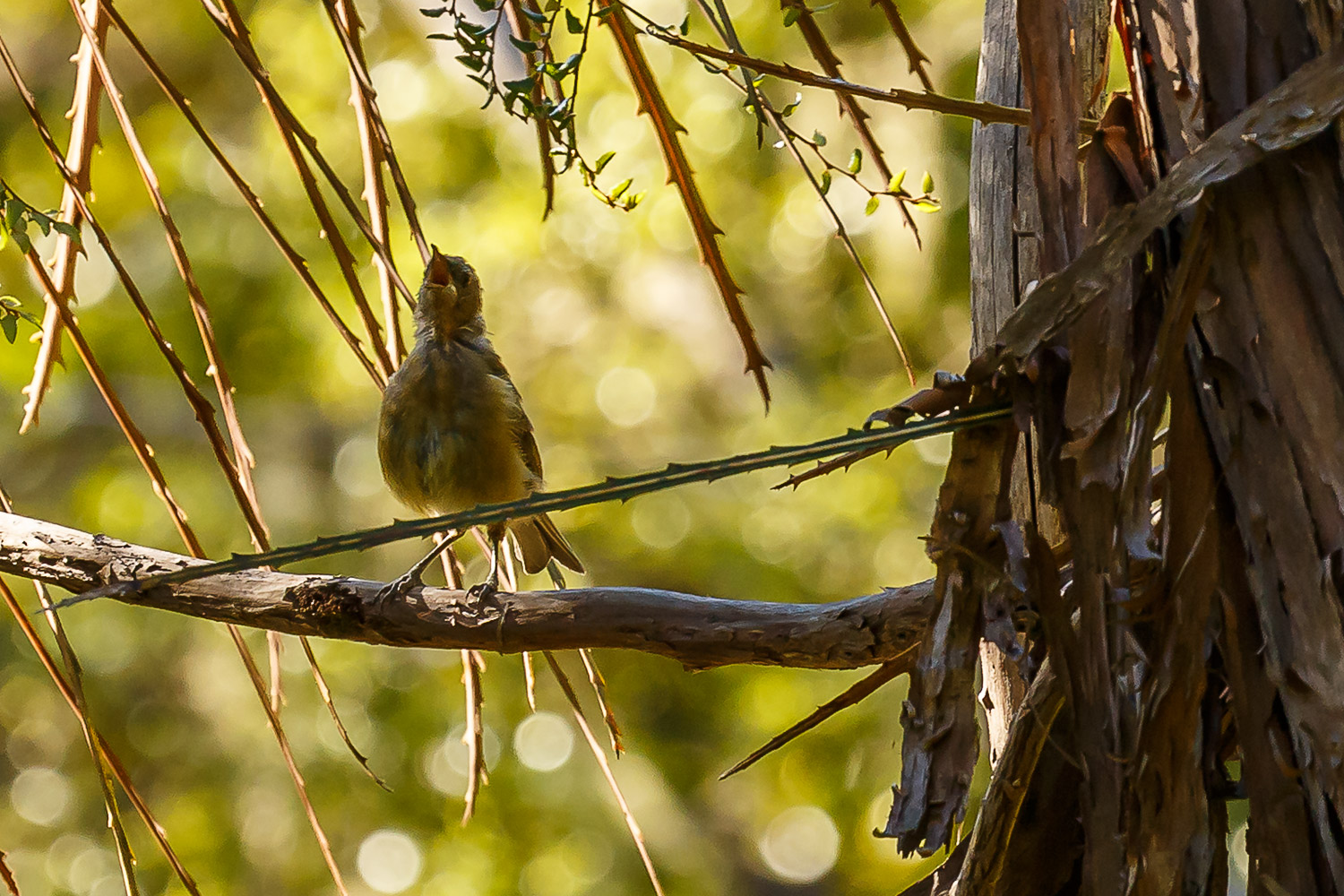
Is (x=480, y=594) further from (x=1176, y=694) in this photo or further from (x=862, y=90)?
(x=1176, y=694)

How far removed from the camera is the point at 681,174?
1.65 meters

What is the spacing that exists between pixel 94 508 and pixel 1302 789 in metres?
7.49

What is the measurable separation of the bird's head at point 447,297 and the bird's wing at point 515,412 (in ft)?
0.25

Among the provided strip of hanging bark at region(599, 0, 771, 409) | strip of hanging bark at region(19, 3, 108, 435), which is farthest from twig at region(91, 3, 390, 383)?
strip of hanging bark at region(599, 0, 771, 409)

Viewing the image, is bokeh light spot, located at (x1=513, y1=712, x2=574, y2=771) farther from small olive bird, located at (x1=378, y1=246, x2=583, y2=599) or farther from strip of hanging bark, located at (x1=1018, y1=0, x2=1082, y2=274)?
strip of hanging bark, located at (x1=1018, y1=0, x2=1082, y2=274)

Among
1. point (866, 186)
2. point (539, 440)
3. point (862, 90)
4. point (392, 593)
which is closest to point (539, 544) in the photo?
point (392, 593)

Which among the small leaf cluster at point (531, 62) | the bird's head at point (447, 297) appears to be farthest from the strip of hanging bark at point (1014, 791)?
the bird's head at point (447, 297)

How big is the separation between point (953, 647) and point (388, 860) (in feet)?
23.1

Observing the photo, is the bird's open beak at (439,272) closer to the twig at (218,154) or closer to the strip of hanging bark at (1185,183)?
the twig at (218,154)

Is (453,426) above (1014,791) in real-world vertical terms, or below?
above

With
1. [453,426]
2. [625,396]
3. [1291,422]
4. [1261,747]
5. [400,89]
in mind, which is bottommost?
[1261,747]

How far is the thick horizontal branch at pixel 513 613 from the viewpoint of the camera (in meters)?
1.78

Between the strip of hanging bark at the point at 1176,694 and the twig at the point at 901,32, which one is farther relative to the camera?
the twig at the point at 901,32

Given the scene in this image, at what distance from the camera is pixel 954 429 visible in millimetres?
1121
